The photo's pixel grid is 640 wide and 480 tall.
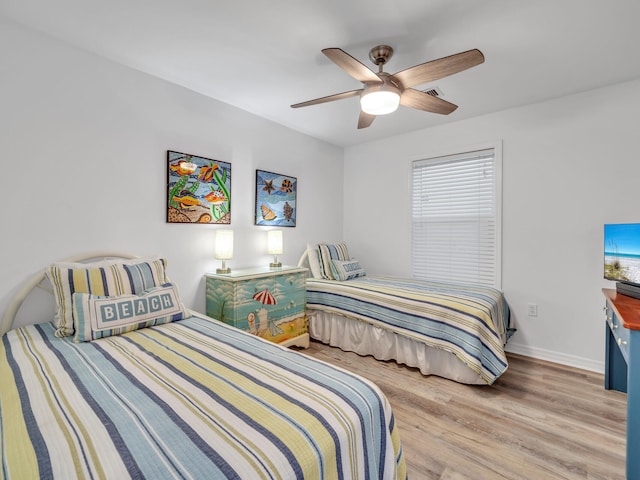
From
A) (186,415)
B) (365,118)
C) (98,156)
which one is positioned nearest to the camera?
(186,415)

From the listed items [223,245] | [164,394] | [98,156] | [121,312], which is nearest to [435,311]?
[223,245]

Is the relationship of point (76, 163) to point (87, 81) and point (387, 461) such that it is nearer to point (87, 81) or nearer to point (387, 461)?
point (87, 81)

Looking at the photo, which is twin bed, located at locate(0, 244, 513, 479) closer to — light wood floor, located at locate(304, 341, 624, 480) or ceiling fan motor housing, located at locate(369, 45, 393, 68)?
light wood floor, located at locate(304, 341, 624, 480)

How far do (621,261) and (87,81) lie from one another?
4.14 m

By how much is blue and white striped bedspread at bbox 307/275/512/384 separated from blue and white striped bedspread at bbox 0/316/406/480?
57.0 inches

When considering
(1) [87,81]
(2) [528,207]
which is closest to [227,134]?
(1) [87,81]

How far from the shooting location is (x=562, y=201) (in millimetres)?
2916

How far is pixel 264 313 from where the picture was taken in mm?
2832

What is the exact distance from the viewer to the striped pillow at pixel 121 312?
1.67 m

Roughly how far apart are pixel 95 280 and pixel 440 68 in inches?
95.4

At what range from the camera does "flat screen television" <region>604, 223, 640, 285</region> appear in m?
→ 2.20

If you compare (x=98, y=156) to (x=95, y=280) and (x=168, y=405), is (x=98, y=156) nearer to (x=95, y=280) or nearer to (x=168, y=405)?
(x=95, y=280)

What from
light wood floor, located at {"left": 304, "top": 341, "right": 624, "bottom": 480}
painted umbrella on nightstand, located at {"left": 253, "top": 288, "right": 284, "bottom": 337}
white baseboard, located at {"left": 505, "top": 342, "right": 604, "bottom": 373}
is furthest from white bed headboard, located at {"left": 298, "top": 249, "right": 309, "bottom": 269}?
white baseboard, located at {"left": 505, "top": 342, "right": 604, "bottom": 373}

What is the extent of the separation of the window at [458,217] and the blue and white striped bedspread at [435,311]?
343 mm
